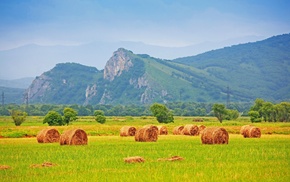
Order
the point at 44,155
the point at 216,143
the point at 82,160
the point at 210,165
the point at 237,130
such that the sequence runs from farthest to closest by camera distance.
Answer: the point at 237,130 < the point at 216,143 < the point at 44,155 < the point at 82,160 < the point at 210,165

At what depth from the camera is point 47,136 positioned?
4375 centimetres

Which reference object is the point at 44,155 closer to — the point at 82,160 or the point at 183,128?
the point at 82,160

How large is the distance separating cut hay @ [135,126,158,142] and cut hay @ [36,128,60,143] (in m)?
6.84

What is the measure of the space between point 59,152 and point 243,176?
14171mm

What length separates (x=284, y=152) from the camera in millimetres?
32062

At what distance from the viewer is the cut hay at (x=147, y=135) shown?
45625 mm


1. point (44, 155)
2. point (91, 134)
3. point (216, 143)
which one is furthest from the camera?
point (91, 134)

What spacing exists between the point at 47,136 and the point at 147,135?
8.37 metres

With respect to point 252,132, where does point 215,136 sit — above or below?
above

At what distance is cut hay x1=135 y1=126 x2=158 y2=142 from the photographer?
45625mm

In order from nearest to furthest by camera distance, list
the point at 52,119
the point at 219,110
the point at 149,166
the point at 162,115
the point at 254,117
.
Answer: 1. the point at 149,166
2. the point at 52,119
3. the point at 162,115
4. the point at 254,117
5. the point at 219,110

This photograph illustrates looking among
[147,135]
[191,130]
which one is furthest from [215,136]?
[191,130]

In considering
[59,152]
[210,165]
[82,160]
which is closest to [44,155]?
[59,152]

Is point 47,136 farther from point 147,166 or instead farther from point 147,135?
point 147,166
